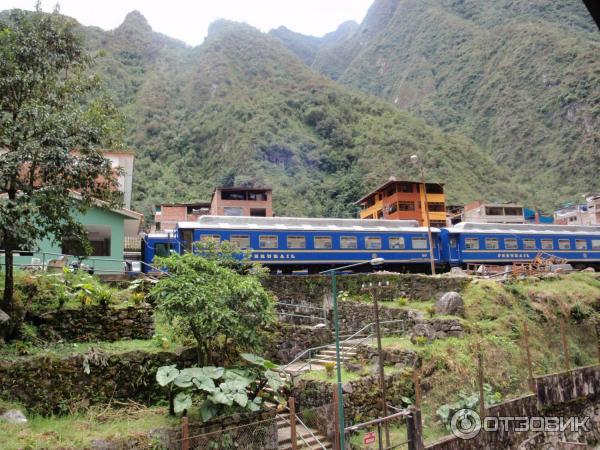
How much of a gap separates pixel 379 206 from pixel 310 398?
3723cm

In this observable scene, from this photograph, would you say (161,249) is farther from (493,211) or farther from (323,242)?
(493,211)

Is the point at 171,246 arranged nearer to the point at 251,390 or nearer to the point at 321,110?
the point at 251,390

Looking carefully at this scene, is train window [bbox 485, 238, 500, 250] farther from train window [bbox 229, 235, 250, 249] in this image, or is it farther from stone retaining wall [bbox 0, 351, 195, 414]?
stone retaining wall [bbox 0, 351, 195, 414]

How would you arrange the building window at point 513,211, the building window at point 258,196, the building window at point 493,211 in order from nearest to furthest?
the building window at point 258,196 < the building window at point 493,211 < the building window at point 513,211

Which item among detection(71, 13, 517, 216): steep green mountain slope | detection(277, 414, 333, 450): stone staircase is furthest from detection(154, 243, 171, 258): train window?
detection(71, 13, 517, 216): steep green mountain slope

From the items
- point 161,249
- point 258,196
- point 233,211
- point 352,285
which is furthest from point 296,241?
point 258,196

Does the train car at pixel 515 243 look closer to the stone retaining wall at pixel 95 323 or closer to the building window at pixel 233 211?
the stone retaining wall at pixel 95 323

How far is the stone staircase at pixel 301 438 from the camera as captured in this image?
10.6 metres

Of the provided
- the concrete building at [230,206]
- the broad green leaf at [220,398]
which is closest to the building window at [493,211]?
the concrete building at [230,206]

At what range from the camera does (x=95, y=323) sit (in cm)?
1161

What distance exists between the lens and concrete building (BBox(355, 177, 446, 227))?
→ 44625 millimetres

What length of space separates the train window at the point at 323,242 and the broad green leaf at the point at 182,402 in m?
14.0

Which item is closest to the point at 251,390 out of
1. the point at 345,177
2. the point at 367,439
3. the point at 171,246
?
the point at 367,439

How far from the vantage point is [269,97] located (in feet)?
280
